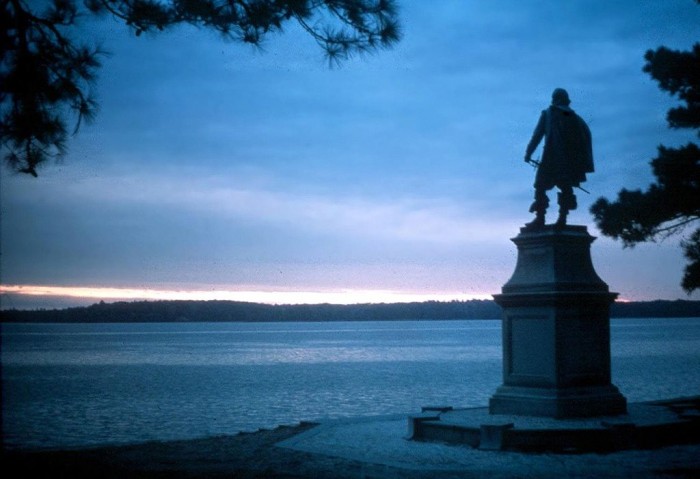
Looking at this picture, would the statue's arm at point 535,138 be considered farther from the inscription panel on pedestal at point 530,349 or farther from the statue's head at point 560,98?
the inscription panel on pedestal at point 530,349

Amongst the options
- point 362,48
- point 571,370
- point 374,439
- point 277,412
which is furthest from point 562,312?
point 277,412

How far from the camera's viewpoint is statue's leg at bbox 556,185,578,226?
38.9 feet

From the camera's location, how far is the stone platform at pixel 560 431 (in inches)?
379

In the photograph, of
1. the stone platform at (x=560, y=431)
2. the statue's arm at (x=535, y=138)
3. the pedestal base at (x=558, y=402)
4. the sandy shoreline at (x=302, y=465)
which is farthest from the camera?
the statue's arm at (x=535, y=138)

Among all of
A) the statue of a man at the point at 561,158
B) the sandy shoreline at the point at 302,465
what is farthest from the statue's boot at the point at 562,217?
the sandy shoreline at the point at 302,465

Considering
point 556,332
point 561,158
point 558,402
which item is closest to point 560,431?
point 558,402

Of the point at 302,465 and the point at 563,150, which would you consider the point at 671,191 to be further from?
the point at 302,465

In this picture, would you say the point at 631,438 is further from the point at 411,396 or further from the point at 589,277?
the point at 411,396

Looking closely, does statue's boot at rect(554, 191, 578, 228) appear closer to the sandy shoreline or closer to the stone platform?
the stone platform

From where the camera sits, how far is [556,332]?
10.9 metres

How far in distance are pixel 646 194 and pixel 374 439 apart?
10314 mm

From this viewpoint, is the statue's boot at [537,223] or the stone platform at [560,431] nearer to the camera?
the stone platform at [560,431]

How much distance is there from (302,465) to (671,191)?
39.8 ft

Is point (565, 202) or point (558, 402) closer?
point (558, 402)
